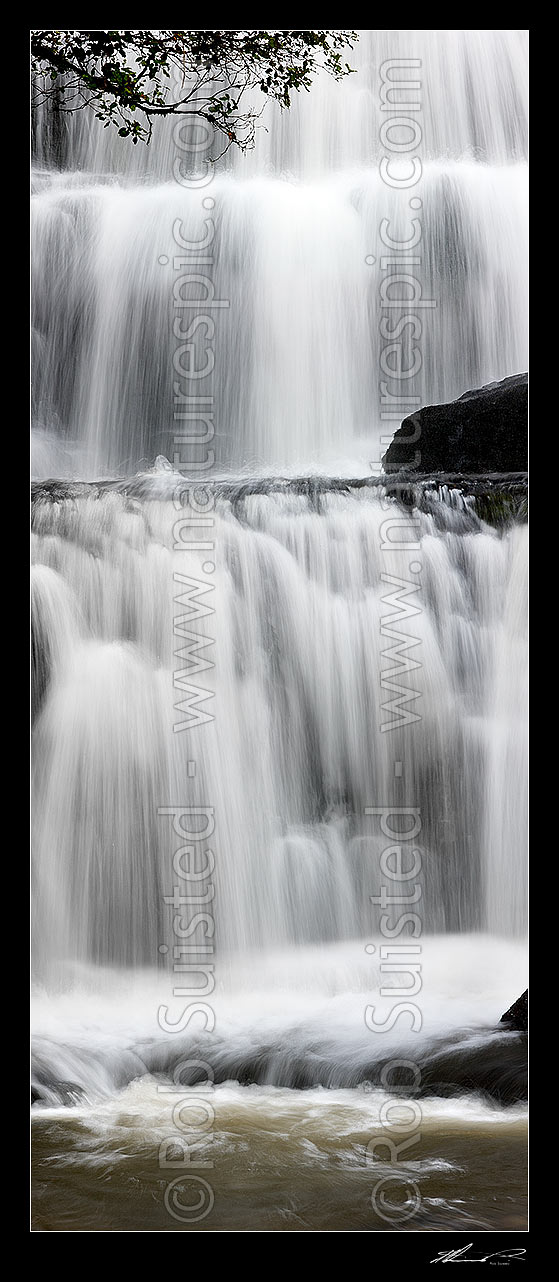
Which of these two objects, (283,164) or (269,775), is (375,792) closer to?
(269,775)

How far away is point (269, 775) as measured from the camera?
163 inches

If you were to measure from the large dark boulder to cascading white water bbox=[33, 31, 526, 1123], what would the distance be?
0.24 feet

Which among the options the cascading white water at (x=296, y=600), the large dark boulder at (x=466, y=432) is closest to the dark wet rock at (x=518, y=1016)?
the cascading white water at (x=296, y=600)

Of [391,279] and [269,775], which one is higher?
[391,279]

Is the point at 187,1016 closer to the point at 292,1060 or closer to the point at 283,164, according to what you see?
the point at 292,1060

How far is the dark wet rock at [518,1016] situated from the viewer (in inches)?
161

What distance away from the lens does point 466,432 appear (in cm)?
416

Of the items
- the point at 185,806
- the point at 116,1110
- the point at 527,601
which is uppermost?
the point at 527,601

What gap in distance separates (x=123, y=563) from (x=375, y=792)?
1.25 metres

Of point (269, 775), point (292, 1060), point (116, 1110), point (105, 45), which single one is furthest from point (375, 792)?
point (105, 45)
